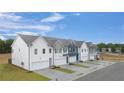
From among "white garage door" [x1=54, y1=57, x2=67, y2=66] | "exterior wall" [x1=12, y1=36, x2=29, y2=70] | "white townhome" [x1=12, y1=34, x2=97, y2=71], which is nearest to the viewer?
"exterior wall" [x1=12, y1=36, x2=29, y2=70]

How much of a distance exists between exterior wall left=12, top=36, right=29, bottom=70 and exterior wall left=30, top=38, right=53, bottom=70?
0.64m

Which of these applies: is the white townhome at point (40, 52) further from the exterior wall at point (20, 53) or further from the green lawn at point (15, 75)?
the green lawn at point (15, 75)

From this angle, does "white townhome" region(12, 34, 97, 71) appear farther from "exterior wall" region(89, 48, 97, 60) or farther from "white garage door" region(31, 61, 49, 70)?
"exterior wall" region(89, 48, 97, 60)

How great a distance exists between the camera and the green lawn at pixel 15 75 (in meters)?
13.6

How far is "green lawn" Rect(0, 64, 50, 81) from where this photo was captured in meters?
13.6

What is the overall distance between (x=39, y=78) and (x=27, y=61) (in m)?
2.95

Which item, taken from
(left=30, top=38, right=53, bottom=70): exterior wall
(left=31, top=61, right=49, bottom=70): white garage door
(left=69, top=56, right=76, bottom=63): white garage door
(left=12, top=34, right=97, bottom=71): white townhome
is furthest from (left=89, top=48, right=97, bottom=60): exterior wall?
(left=31, top=61, right=49, bottom=70): white garage door

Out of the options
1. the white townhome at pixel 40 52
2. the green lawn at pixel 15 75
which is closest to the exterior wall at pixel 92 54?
the white townhome at pixel 40 52

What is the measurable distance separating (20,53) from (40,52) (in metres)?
2.45

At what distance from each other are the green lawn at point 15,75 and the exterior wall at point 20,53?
2.18 ft

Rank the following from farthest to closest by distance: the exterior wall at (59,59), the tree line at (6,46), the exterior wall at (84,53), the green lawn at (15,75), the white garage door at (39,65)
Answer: the exterior wall at (84,53), the exterior wall at (59,59), the white garage door at (39,65), the tree line at (6,46), the green lawn at (15,75)

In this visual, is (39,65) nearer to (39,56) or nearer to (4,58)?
(39,56)
